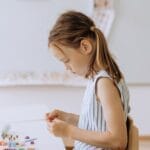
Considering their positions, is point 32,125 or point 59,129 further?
point 32,125

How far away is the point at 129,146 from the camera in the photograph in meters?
0.89

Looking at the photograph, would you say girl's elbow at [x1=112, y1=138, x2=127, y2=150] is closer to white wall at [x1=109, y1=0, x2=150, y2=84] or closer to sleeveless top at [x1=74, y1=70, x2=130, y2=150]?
sleeveless top at [x1=74, y1=70, x2=130, y2=150]

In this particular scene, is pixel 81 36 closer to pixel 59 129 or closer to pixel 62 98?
pixel 59 129

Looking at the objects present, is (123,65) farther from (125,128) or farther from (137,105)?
(125,128)

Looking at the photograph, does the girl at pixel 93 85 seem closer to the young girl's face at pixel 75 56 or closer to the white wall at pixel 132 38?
the young girl's face at pixel 75 56

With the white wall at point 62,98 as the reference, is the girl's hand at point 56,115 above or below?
above

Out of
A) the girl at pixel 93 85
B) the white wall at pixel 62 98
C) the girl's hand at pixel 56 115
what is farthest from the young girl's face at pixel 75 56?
the white wall at pixel 62 98

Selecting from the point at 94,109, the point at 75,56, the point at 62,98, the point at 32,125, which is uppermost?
the point at 75,56

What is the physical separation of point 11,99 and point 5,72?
196 millimetres

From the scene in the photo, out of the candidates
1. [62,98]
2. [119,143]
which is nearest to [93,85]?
[119,143]

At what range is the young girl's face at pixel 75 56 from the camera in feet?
3.23

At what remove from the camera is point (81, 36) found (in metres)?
0.98

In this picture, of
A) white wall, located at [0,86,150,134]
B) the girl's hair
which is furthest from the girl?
white wall, located at [0,86,150,134]

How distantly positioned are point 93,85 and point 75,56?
0.10 metres
